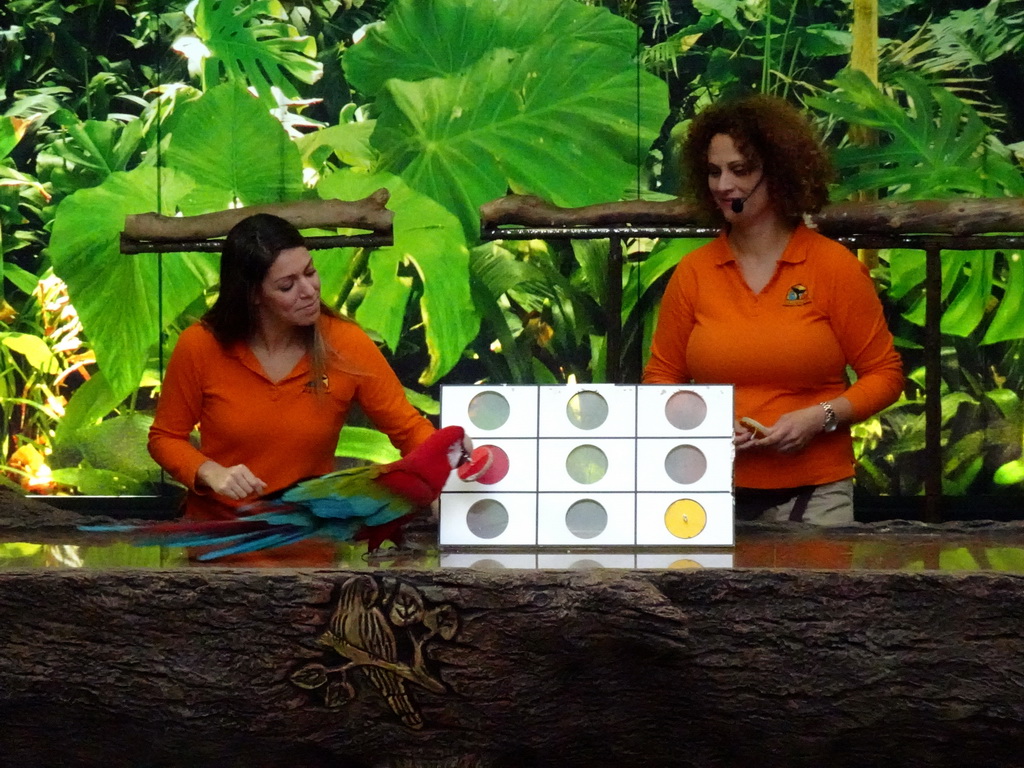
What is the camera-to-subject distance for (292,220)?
9.01 ft

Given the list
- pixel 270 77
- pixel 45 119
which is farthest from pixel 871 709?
pixel 45 119

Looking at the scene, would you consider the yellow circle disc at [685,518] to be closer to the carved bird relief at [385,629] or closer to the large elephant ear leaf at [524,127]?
the carved bird relief at [385,629]

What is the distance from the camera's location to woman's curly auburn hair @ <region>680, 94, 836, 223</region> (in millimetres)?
2094

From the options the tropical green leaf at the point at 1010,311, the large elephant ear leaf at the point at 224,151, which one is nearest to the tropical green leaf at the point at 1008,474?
the tropical green leaf at the point at 1010,311

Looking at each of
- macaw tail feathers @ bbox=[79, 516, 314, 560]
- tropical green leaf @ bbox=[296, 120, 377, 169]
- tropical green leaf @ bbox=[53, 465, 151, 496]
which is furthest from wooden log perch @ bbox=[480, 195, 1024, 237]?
tropical green leaf @ bbox=[53, 465, 151, 496]

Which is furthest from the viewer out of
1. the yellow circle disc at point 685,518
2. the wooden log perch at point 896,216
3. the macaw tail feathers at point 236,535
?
the wooden log perch at point 896,216

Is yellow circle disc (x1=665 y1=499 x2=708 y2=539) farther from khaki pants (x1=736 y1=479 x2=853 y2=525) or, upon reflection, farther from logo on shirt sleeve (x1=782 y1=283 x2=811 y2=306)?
logo on shirt sleeve (x1=782 y1=283 x2=811 y2=306)

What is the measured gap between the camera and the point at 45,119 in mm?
3508

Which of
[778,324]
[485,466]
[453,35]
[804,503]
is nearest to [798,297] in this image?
[778,324]

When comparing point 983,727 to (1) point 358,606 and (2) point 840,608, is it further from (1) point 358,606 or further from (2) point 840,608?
(1) point 358,606

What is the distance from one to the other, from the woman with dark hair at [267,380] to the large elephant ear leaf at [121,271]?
1452 mm

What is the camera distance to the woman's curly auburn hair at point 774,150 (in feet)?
6.87

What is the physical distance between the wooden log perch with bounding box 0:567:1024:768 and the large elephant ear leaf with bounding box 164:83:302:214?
211 centimetres

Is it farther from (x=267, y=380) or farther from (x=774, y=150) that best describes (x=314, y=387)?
(x=774, y=150)
